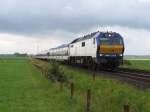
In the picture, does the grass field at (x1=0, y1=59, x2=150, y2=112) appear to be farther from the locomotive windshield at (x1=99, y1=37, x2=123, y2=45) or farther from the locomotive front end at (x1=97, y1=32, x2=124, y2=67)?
the locomotive windshield at (x1=99, y1=37, x2=123, y2=45)

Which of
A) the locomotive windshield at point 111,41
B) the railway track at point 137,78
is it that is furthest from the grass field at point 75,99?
the locomotive windshield at point 111,41

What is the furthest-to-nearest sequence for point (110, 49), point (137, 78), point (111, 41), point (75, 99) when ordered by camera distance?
1. point (111, 41)
2. point (110, 49)
3. point (137, 78)
4. point (75, 99)

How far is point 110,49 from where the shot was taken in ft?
129

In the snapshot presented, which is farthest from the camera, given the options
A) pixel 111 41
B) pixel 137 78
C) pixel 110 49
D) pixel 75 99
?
pixel 111 41

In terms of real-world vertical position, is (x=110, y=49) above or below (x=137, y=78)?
above

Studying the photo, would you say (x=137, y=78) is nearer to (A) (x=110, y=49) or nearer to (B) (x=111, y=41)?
(A) (x=110, y=49)

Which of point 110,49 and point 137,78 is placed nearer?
point 137,78

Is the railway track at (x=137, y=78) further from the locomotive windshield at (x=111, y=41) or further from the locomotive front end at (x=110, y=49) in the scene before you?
the locomotive windshield at (x=111, y=41)

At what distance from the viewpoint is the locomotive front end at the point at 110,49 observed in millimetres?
38781

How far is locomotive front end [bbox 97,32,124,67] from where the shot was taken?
3878 centimetres

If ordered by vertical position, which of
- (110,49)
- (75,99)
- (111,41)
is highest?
(111,41)

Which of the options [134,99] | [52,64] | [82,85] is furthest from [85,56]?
[134,99]

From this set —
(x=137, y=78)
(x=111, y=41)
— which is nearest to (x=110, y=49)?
(x=111, y=41)

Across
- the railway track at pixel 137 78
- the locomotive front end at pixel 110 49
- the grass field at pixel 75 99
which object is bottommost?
the grass field at pixel 75 99
